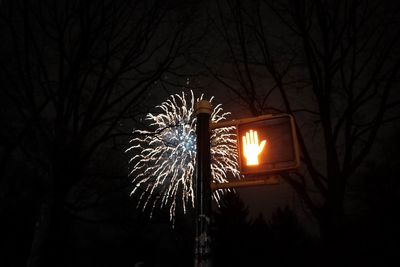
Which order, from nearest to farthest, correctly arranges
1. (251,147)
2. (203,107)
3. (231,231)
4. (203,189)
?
(203,189)
(251,147)
(203,107)
(231,231)

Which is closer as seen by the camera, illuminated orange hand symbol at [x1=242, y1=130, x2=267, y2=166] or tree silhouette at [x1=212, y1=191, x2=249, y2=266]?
illuminated orange hand symbol at [x1=242, y1=130, x2=267, y2=166]

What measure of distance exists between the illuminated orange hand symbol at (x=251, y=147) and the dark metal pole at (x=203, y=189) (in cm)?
30

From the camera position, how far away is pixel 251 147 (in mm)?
2613

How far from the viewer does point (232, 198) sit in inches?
1316

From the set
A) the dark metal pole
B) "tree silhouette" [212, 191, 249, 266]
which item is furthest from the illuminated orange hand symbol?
"tree silhouette" [212, 191, 249, 266]

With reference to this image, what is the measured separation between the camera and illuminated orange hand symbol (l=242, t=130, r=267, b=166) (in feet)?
8.39

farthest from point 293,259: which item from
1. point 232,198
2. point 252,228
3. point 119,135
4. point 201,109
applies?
point 201,109

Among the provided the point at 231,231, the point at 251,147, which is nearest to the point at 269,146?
the point at 251,147

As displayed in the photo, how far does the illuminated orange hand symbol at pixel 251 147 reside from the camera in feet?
8.39

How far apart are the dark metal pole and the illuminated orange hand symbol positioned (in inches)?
12.0

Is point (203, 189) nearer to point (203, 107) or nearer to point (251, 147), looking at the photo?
point (251, 147)

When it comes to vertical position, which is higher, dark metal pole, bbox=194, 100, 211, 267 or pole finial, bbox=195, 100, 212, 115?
pole finial, bbox=195, 100, 212, 115

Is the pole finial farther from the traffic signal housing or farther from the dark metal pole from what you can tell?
the traffic signal housing

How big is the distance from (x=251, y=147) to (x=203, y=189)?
51cm
